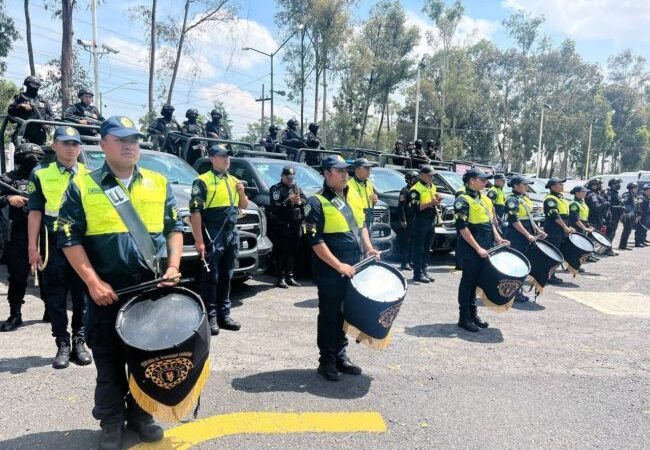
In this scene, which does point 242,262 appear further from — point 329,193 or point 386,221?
point 386,221

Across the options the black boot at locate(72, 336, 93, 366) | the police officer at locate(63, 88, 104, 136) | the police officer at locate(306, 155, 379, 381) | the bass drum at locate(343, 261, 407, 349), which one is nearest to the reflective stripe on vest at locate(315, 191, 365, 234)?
the police officer at locate(306, 155, 379, 381)

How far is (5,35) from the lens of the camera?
1998cm

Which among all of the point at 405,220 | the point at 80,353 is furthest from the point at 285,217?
the point at 80,353

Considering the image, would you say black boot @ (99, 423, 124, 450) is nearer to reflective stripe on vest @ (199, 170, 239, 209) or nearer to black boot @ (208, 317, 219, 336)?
black boot @ (208, 317, 219, 336)

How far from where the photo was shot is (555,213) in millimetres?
8438

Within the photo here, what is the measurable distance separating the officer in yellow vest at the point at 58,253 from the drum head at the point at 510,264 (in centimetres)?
424

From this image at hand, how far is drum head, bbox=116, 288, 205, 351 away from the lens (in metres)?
2.63

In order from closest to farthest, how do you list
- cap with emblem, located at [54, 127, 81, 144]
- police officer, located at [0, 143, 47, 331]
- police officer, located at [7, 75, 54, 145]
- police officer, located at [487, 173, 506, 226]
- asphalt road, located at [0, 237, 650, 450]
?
asphalt road, located at [0, 237, 650, 450] < cap with emblem, located at [54, 127, 81, 144] < police officer, located at [0, 143, 47, 331] < police officer, located at [7, 75, 54, 145] < police officer, located at [487, 173, 506, 226]

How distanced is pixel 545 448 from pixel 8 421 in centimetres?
351

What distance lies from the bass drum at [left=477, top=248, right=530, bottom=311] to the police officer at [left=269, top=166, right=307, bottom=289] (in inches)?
109

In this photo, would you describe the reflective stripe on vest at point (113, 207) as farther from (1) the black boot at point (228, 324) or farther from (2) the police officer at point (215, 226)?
(1) the black boot at point (228, 324)

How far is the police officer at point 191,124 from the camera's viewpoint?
10.3m

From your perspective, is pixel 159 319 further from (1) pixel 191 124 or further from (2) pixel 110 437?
(1) pixel 191 124

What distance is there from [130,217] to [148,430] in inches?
52.5
